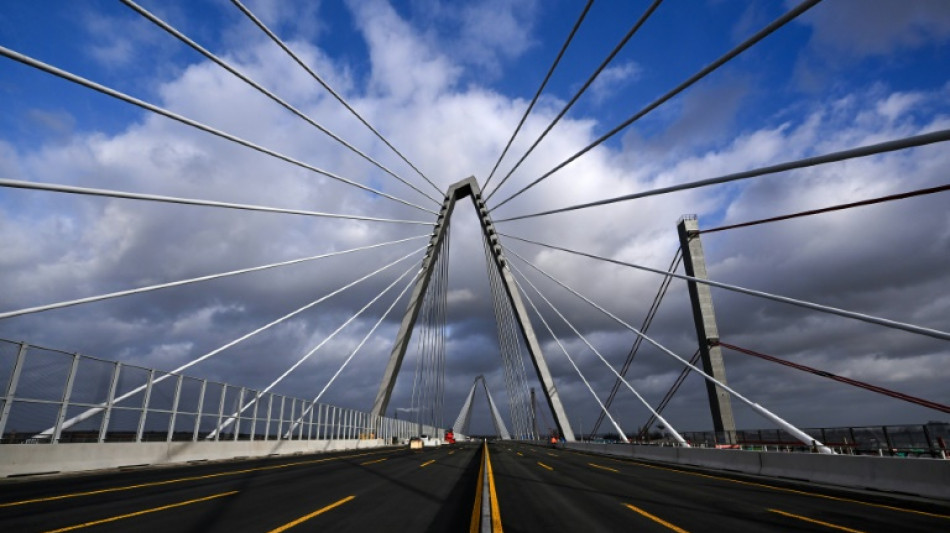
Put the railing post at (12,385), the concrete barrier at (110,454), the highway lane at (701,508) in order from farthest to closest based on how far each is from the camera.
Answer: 1. the concrete barrier at (110,454)
2. the railing post at (12,385)
3. the highway lane at (701,508)

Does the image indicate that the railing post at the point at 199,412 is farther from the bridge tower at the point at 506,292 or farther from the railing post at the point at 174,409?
the bridge tower at the point at 506,292

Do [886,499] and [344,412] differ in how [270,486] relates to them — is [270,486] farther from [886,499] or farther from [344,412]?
[344,412]

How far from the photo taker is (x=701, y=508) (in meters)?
9.05

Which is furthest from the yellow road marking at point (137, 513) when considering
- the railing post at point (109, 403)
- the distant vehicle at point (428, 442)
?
the distant vehicle at point (428, 442)

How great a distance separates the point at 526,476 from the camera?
1524cm

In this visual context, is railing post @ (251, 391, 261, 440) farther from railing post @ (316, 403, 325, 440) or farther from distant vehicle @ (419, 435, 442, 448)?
distant vehicle @ (419, 435, 442, 448)

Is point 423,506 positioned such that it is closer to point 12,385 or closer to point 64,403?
Answer: point 12,385

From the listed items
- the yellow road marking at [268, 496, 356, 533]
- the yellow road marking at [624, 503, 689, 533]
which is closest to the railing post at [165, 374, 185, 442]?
the yellow road marking at [268, 496, 356, 533]

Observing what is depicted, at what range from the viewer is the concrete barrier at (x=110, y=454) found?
1263cm

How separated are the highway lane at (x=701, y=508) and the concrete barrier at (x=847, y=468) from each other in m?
0.86

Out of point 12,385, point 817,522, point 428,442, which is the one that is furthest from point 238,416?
point 428,442

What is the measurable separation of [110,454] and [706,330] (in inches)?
889

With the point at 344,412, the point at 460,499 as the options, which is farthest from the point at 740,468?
the point at 344,412

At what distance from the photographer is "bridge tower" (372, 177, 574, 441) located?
34.2 meters
